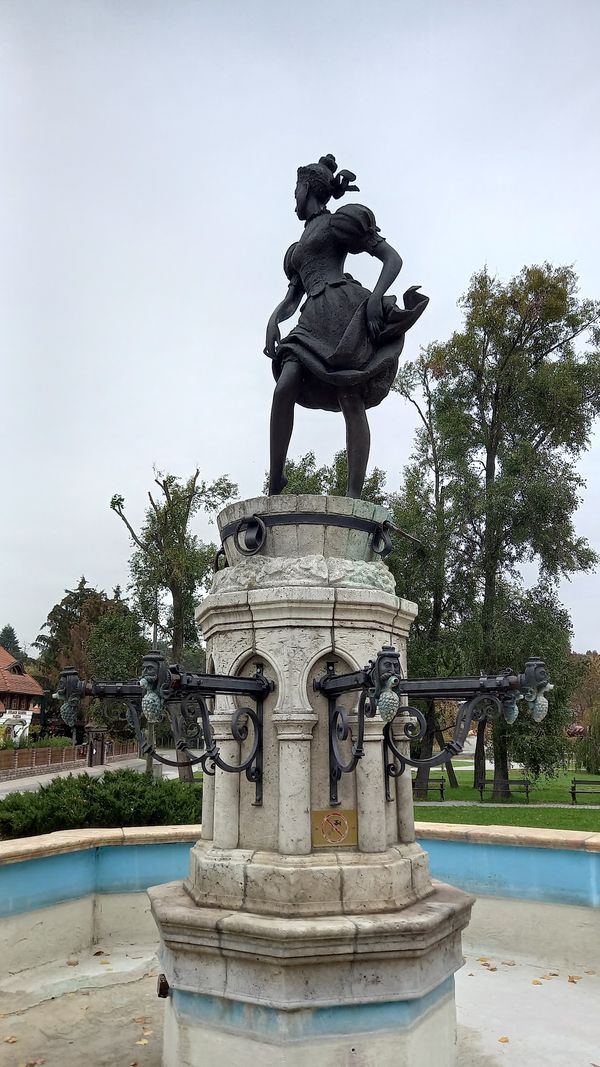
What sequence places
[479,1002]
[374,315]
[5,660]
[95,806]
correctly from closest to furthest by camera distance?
[374,315]
[479,1002]
[95,806]
[5,660]

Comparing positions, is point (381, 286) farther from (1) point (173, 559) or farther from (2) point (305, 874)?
(1) point (173, 559)

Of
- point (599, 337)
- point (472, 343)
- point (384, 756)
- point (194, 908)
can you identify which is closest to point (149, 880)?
point (194, 908)

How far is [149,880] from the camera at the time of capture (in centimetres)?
737

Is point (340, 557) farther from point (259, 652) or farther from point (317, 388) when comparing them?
point (317, 388)

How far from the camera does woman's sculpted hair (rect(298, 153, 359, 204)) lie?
5.93 meters

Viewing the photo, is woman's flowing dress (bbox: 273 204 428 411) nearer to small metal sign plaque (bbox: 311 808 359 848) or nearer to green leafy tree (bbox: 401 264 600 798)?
small metal sign plaque (bbox: 311 808 359 848)

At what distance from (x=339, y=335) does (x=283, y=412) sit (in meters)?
0.71

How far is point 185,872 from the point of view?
25.2 feet

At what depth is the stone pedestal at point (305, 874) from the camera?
12.6 feet

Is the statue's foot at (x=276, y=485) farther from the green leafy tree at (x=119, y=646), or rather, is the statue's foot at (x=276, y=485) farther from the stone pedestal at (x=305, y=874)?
the green leafy tree at (x=119, y=646)

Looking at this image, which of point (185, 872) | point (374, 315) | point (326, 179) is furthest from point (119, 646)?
point (374, 315)

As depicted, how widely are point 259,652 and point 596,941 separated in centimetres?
447

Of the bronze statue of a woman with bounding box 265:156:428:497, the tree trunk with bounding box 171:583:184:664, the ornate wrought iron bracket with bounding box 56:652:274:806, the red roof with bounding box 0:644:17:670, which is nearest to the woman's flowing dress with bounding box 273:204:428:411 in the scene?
the bronze statue of a woman with bounding box 265:156:428:497

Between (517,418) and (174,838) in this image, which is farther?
(517,418)
